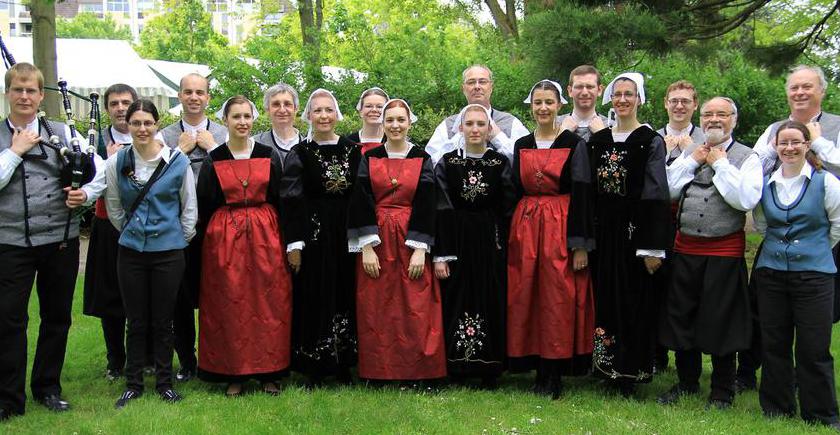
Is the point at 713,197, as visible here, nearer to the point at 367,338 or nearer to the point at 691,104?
the point at 691,104

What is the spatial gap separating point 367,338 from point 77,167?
2.04 metres

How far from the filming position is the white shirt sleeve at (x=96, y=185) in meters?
4.73

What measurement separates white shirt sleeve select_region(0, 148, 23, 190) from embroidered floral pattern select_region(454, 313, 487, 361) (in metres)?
2.81

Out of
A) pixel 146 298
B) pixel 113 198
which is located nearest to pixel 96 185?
pixel 113 198

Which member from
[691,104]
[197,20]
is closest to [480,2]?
[197,20]

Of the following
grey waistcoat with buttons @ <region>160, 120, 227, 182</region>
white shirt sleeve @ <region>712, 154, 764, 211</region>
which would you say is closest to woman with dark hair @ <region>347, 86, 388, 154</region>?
grey waistcoat with buttons @ <region>160, 120, 227, 182</region>

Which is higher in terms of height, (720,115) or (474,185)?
(720,115)

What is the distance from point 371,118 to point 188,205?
1.37m

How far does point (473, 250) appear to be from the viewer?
5152 mm

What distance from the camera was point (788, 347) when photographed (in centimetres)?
464

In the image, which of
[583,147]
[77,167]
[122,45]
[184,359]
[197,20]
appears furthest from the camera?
[197,20]

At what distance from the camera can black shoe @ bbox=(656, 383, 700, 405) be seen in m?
5.01

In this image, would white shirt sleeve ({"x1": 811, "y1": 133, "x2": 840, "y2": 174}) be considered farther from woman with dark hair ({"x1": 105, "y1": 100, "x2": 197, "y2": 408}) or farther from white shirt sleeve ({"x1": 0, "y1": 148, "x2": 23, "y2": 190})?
white shirt sleeve ({"x1": 0, "y1": 148, "x2": 23, "y2": 190})

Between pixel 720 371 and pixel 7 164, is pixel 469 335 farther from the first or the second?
pixel 7 164
